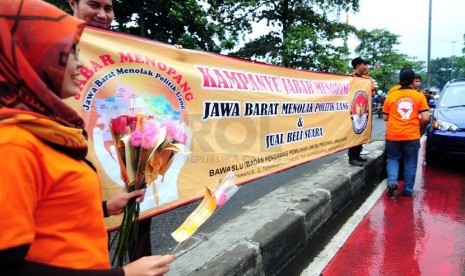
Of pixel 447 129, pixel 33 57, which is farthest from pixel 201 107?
pixel 447 129

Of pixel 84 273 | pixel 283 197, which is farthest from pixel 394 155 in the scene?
pixel 84 273

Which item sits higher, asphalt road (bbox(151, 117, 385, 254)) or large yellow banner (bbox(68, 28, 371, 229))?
large yellow banner (bbox(68, 28, 371, 229))

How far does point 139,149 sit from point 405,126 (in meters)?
4.40

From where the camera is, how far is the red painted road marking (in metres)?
3.04

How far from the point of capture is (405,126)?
4852 mm

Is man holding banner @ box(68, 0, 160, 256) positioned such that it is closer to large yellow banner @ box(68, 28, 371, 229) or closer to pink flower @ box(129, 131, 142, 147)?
large yellow banner @ box(68, 28, 371, 229)

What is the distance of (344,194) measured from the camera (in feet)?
14.6

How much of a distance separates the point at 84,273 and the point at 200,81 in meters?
1.80

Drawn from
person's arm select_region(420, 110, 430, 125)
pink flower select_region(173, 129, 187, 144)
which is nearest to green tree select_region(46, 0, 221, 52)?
person's arm select_region(420, 110, 430, 125)

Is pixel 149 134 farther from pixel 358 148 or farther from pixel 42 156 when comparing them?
pixel 358 148

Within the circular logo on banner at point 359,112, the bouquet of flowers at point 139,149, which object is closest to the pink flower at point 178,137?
the bouquet of flowers at point 139,149

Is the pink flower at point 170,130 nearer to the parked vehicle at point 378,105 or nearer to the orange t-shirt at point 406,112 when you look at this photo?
the orange t-shirt at point 406,112

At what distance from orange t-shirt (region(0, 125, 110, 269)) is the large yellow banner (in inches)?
24.3

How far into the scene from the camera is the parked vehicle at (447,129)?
5801 millimetres
